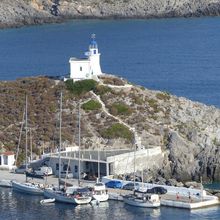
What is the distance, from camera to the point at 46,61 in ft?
392

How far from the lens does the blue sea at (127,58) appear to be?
5594cm

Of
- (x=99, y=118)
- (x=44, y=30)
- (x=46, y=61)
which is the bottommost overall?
(x=99, y=118)

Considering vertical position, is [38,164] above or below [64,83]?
below

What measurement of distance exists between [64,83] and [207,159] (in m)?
11.1

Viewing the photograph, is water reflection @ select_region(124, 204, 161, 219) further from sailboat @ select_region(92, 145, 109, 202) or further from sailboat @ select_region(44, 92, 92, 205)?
sailboat @ select_region(44, 92, 92, 205)

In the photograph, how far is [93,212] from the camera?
5569 centimetres

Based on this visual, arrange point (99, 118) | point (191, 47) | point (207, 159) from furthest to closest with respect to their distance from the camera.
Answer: point (191, 47)
point (99, 118)
point (207, 159)

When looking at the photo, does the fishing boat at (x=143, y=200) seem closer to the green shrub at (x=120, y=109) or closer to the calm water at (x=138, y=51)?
the green shrub at (x=120, y=109)

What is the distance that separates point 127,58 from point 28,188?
61.7 metres

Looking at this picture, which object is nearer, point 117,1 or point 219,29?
point 219,29

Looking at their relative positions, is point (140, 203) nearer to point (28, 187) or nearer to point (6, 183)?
point (28, 187)

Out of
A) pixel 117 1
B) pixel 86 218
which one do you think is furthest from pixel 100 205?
pixel 117 1

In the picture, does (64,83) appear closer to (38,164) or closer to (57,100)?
(57,100)

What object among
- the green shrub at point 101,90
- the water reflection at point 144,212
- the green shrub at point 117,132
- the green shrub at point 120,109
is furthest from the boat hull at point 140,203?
the green shrub at point 101,90
